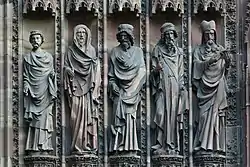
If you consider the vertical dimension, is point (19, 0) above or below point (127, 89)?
above

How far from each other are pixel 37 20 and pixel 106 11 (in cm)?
80

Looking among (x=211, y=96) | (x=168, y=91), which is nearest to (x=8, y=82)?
(x=168, y=91)

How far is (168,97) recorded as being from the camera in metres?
12.4

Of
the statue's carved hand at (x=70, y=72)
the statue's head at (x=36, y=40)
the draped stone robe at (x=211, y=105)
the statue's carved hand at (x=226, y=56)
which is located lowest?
the draped stone robe at (x=211, y=105)

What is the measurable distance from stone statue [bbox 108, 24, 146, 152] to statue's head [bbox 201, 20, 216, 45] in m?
0.77

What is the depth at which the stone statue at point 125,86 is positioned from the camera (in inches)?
486

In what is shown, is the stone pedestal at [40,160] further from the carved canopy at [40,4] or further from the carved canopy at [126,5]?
the carved canopy at [126,5]

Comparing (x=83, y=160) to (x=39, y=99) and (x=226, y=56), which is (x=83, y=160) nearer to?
(x=39, y=99)

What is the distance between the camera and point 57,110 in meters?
12.4

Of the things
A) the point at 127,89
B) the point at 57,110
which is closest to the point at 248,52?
the point at 127,89

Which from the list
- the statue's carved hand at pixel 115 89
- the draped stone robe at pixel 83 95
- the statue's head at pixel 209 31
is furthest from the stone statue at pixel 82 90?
the statue's head at pixel 209 31

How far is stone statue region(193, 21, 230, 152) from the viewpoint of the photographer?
1237 cm

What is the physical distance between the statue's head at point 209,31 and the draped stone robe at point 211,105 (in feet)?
0.43

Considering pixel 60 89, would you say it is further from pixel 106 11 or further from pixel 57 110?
pixel 106 11
